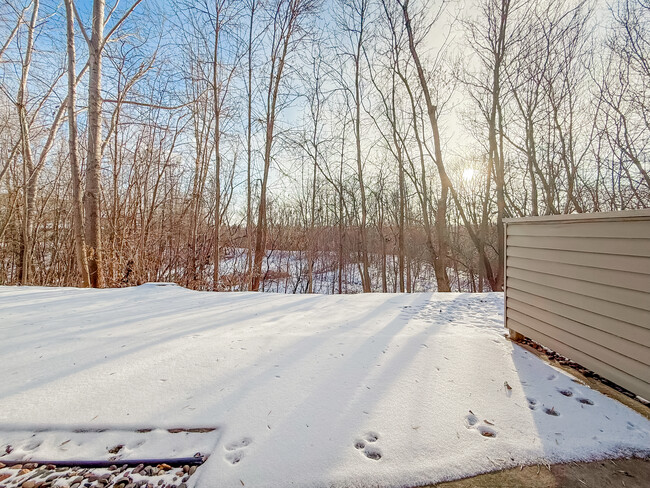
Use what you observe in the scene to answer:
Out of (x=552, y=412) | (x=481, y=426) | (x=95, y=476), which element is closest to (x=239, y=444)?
(x=95, y=476)

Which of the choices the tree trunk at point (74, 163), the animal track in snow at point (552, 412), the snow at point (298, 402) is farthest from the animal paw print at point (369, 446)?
the tree trunk at point (74, 163)

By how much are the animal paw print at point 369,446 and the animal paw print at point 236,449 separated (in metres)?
0.46

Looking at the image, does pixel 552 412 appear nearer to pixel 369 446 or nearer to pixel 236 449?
pixel 369 446

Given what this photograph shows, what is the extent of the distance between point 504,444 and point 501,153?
763cm

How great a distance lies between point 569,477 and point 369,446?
2.45ft

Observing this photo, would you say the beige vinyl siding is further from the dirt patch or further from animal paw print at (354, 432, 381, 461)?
animal paw print at (354, 432, 381, 461)

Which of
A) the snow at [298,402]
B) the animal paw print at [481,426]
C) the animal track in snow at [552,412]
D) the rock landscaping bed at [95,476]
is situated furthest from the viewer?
the animal track in snow at [552,412]

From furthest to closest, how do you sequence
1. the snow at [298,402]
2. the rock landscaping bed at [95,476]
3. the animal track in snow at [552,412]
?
the animal track in snow at [552,412] → the snow at [298,402] → the rock landscaping bed at [95,476]

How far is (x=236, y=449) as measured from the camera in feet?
3.41

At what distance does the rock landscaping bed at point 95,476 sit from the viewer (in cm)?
90

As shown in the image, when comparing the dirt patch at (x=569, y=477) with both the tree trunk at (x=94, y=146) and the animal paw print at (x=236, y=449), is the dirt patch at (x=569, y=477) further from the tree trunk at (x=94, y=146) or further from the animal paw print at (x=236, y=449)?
the tree trunk at (x=94, y=146)

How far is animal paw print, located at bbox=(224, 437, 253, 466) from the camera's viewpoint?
99cm

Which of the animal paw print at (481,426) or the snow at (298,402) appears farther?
the animal paw print at (481,426)

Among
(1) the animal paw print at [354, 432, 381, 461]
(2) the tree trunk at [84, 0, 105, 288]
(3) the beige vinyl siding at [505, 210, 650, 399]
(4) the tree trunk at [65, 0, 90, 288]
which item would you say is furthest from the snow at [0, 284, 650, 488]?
(2) the tree trunk at [84, 0, 105, 288]
